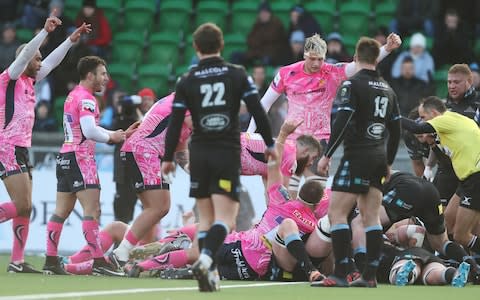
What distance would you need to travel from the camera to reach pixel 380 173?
1064cm

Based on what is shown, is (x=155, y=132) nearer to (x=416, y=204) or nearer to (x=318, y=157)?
(x=318, y=157)

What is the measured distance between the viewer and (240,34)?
21469mm

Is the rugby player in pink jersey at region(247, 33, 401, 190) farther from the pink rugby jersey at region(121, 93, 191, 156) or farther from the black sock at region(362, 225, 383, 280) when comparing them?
the black sock at region(362, 225, 383, 280)

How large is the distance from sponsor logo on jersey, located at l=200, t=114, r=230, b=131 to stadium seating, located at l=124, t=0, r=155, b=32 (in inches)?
500

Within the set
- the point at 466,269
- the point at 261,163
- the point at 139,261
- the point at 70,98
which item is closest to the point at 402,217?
the point at 466,269

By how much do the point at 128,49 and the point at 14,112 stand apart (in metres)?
9.44

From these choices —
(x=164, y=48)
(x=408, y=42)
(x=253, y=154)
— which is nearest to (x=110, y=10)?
(x=164, y=48)

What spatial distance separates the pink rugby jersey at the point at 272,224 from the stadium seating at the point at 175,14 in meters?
10.7

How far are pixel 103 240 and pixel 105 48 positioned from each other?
887 centimetres

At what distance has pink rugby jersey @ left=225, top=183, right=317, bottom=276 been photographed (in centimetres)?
1153

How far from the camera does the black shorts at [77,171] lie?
1232 centimetres

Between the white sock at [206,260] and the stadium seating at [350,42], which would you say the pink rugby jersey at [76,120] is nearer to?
the white sock at [206,260]

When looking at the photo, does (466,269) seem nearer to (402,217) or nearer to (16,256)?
(402,217)

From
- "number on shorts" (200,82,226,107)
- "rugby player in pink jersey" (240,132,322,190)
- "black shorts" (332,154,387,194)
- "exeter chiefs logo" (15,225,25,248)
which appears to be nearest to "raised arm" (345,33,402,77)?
"rugby player in pink jersey" (240,132,322,190)
